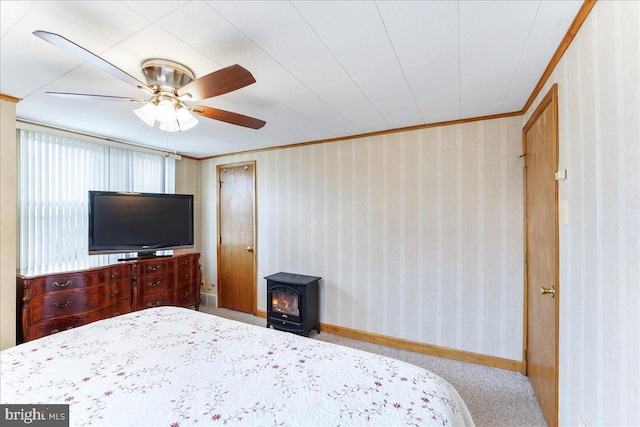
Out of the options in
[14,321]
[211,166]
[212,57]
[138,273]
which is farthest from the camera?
[211,166]

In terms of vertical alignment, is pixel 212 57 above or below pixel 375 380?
above

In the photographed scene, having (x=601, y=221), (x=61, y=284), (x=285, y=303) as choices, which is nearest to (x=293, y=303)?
(x=285, y=303)

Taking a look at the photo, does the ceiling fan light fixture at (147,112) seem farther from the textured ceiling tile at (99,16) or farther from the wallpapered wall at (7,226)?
the wallpapered wall at (7,226)

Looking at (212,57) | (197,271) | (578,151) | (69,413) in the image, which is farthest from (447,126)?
(197,271)

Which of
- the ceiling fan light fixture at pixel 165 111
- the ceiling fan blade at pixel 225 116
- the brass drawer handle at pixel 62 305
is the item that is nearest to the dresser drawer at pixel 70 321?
the brass drawer handle at pixel 62 305

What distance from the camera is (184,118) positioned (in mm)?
1752

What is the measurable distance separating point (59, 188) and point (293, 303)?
2.95 m

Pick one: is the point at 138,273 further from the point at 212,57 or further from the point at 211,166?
the point at 212,57

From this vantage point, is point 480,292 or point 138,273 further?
point 138,273

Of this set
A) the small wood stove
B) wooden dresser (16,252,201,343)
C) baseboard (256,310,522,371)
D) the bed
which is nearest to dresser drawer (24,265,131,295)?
wooden dresser (16,252,201,343)

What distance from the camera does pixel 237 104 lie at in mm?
2320

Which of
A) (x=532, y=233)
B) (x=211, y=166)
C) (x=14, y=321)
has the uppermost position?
(x=211, y=166)

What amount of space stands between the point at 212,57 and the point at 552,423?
10.2 feet

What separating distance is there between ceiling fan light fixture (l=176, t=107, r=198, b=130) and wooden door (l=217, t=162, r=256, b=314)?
222 cm
